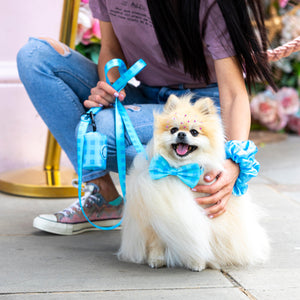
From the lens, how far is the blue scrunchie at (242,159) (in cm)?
155

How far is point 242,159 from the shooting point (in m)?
1.55

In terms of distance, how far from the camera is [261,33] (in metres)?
1.81

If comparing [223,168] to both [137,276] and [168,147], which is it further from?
[137,276]

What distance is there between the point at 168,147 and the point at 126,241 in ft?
1.16

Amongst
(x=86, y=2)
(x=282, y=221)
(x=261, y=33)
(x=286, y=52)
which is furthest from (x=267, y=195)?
(x=86, y=2)

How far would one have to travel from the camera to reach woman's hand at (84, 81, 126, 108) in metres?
1.81

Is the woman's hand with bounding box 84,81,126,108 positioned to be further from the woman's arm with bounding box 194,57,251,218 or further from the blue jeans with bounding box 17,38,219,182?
the woman's arm with bounding box 194,57,251,218

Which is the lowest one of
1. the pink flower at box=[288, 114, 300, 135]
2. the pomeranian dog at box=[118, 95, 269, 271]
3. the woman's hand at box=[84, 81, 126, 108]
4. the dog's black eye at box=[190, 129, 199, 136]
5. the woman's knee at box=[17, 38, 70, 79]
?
the pink flower at box=[288, 114, 300, 135]

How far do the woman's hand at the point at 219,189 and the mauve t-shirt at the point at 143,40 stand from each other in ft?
1.38

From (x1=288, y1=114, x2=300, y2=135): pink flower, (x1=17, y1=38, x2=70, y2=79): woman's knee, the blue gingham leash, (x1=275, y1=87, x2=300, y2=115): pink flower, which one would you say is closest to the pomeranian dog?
the blue gingham leash

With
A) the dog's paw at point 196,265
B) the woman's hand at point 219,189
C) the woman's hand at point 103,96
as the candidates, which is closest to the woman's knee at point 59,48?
the woman's hand at point 103,96

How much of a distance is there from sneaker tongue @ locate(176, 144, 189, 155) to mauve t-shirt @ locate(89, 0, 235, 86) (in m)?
0.41

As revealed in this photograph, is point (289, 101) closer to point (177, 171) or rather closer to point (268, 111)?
point (268, 111)

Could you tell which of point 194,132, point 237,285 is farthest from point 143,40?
point 237,285
